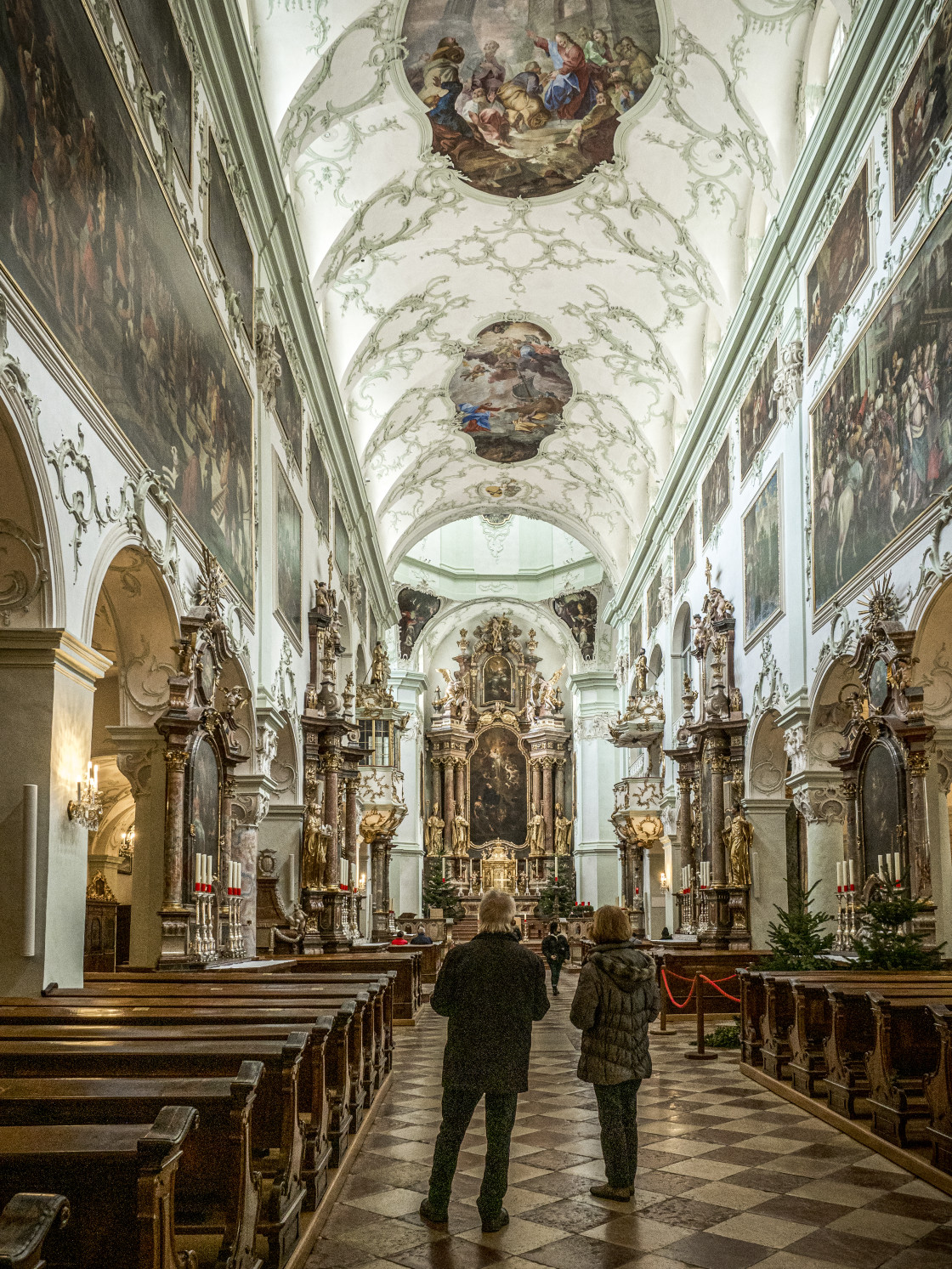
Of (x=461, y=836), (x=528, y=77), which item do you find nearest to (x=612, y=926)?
(x=528, y=77)

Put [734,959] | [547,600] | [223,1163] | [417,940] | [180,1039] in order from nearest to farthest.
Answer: [223,1163], [180,1039], [734,959], [417,940], [547,600]

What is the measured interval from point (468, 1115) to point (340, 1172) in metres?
1.24

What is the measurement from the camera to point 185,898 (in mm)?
11234

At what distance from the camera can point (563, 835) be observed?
1581 inches

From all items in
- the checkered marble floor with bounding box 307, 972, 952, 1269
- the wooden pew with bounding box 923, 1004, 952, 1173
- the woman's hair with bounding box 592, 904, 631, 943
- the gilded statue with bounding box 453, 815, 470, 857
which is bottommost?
the checkered marble floor with bounding box 307, 972, 952, 1269

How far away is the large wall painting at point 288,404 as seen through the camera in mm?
17031

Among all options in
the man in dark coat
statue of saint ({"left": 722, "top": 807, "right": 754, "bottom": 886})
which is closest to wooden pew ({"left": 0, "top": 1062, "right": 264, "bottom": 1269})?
the man in dark coat

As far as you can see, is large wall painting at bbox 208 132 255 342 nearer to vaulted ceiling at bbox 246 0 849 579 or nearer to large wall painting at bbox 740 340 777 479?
vaulted ceiling at bbox 246 0 849 579

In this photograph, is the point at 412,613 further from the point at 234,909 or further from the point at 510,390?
the point at 234,909

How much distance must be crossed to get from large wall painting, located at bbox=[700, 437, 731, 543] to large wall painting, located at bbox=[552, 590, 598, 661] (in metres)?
16.8

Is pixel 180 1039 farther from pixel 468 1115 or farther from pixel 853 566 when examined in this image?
pixel 853 566

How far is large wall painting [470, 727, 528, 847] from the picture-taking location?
4131 centimetres

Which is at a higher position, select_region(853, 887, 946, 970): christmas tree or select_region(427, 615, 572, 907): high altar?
select_region(427, 615, 572, 907): high altar

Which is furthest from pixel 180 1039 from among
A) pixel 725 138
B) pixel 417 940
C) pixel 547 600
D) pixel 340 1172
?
pixel 547 600
